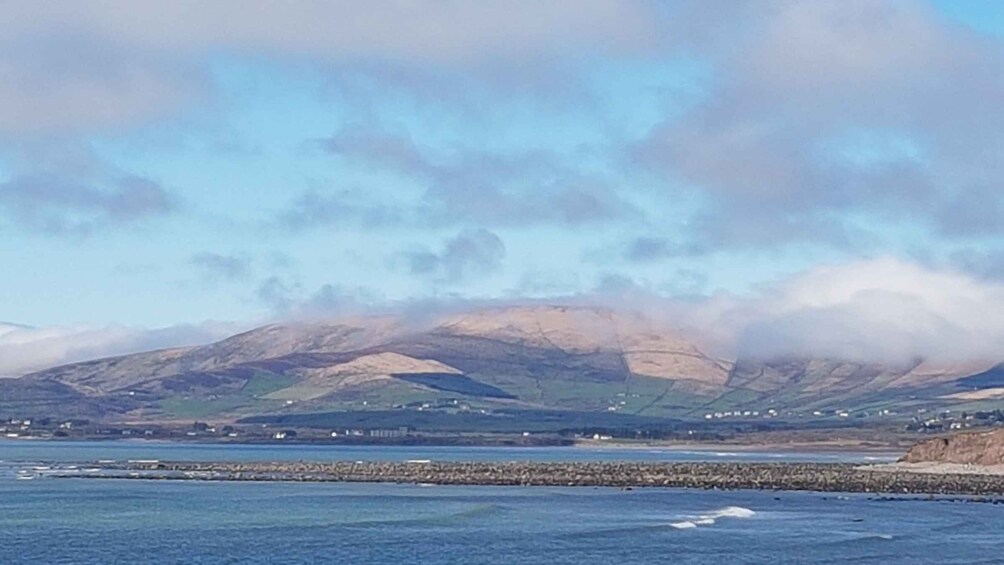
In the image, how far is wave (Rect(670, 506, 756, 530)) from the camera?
8269cm

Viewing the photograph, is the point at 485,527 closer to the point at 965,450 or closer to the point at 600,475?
the point at 600,475

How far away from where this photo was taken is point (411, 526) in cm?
8231

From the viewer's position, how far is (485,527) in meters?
81.9

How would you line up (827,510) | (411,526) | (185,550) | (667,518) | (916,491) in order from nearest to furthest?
(185,550) < (411,526) < (667,518) < (827,510) < (916,491)

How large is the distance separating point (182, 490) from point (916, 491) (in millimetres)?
53038

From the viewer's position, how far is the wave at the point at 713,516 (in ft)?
271

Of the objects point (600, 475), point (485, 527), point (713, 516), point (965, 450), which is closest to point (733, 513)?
point (713, 516)

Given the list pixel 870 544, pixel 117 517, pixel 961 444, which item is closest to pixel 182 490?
pixel 117 517

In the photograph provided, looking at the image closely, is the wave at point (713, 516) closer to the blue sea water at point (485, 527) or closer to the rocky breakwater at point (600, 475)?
the blue sea water at point (485, 527)

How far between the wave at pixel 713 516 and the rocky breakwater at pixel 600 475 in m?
22.5

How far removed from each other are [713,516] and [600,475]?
50.1 meters

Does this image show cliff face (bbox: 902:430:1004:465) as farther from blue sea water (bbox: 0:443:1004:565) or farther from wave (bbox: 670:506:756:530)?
wave (bbox: 670:506:756:530)

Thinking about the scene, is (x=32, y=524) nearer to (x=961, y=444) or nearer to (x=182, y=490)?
(x=182, y=490)

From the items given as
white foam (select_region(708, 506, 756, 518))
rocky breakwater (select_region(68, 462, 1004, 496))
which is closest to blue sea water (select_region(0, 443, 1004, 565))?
white foam (select_region(708, 506, 756, 518))
